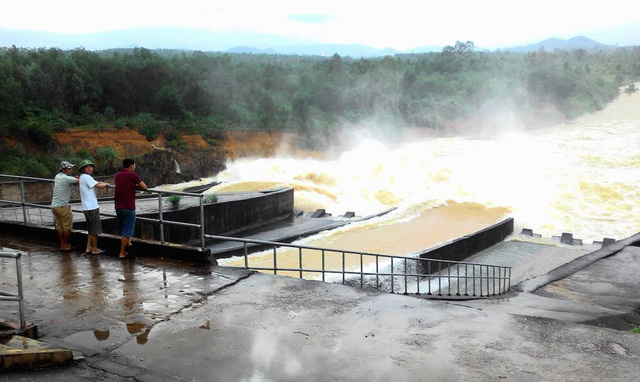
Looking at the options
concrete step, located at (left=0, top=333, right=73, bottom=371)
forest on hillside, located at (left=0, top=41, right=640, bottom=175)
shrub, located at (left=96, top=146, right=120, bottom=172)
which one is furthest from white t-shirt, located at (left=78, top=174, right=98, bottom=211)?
shrub, located at (left=96, top=146, right=120, bottom=172)

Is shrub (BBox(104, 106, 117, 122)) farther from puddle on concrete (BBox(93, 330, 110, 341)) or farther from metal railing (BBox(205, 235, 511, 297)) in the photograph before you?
puddle on concrete (BBox(93, 330, 110, 341))

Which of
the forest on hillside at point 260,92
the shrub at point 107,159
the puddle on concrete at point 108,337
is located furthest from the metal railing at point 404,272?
the forest on hillside at point 260,92

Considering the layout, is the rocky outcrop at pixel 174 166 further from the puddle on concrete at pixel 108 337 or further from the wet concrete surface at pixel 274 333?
the puddle on concrete at pixel 108 337

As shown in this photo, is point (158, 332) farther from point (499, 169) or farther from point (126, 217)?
point (499, 169)

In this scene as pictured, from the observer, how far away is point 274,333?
5898mm

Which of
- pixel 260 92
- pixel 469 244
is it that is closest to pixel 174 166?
pixel 260 92

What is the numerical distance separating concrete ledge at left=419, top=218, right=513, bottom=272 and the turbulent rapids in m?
1.89

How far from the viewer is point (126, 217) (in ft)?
27.0

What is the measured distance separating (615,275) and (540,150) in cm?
3274

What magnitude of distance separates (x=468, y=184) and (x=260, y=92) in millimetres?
27777

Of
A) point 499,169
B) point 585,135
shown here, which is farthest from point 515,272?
point 585,135

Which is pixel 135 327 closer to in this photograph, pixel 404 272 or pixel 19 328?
pixel 19 328

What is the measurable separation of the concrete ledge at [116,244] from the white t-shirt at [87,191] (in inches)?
23.1

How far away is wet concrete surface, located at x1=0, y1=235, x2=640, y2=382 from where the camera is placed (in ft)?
16.7
